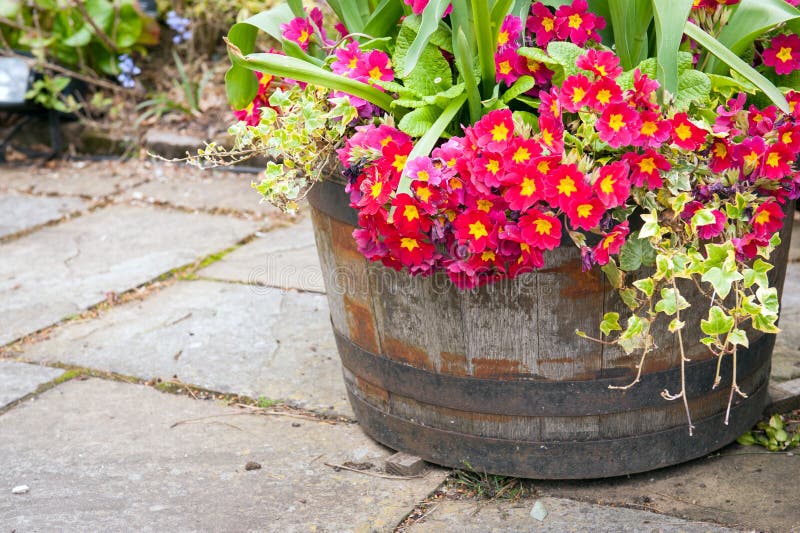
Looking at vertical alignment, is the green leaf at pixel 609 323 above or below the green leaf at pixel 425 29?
below

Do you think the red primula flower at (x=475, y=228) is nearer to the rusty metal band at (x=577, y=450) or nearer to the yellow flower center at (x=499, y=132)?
the yellow flower center at (x=499, y=132)

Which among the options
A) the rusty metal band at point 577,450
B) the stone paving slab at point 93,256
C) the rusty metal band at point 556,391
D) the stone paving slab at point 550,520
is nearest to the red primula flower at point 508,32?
the rusty metal band at point 556,391

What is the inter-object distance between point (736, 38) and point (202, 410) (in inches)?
56.6

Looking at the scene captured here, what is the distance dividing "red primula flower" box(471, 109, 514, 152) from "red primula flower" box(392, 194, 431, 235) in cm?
15

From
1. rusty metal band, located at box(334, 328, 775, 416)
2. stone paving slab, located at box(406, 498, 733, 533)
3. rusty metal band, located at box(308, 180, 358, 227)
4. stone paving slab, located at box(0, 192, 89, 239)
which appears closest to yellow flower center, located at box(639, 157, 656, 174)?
rusty metal band, located at box(334, 328, 775, 416)

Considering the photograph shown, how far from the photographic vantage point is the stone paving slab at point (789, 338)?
86.3 inches

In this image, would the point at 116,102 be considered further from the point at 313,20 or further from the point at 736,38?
the point at 736,38

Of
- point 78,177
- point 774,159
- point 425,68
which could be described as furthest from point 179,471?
point 78,177

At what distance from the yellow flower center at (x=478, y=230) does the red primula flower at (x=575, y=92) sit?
9.1 inches

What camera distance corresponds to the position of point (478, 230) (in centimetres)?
143

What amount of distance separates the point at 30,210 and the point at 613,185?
3.00m

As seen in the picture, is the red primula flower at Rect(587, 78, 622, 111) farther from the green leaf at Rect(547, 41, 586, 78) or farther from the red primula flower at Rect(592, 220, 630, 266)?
the red primula flower at Rect(592, 220, 630, 266)

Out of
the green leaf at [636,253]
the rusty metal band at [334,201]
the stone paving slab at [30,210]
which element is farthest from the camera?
the stone paving slab at [30,210]

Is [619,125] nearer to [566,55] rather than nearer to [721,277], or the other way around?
[566,55]
